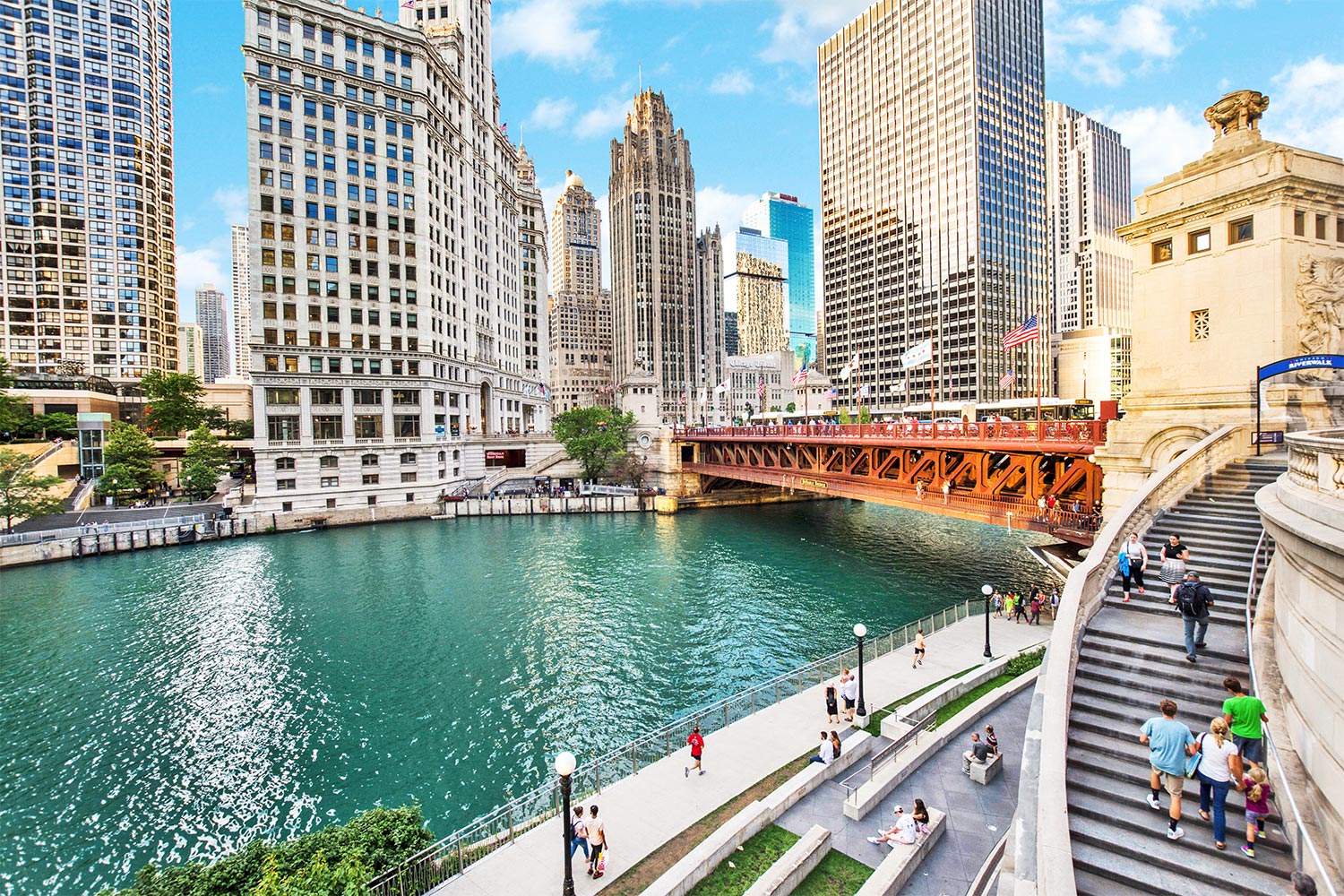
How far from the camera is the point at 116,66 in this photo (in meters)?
108

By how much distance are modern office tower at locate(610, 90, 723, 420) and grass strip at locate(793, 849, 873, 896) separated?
172 metres

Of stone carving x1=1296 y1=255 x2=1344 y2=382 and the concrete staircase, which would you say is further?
stone carving x1=1296 y1=255 x2=1344 y2=382

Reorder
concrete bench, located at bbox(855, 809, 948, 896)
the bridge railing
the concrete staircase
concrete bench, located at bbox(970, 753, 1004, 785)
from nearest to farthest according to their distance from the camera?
the concrete staircase, concrete bench, located at bbox(855, 809, 948, 896), concrete bench, located at bbox(970, 753, 1004, 785), the bridge railing

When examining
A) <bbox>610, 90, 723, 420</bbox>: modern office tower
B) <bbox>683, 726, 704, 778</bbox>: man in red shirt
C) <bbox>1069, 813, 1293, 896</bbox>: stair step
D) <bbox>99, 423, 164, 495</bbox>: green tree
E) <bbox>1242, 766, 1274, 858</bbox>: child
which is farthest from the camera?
<bbox>610, 90, 723, 420</bbox>: modern office tower

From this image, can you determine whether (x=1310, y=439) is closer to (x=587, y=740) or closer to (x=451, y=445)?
(x=587, y=740)

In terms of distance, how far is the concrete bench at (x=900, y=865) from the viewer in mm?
11156

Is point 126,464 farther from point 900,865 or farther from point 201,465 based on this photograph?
point 900,865

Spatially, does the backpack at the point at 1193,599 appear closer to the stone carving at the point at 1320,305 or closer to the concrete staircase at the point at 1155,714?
the concrete staircase at the point at 1155,714

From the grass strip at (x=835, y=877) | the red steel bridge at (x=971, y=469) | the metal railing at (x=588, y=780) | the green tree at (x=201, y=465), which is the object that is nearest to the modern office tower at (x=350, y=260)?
the green tree at (x=201, y=465)

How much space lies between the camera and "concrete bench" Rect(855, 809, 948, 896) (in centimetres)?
1116

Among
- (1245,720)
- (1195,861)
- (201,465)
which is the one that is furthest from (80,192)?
(1195,861)

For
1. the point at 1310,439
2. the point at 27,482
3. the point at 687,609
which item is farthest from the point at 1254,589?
the point at 27,482

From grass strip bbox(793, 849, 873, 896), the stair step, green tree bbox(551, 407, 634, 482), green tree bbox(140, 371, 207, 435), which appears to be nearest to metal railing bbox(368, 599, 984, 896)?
grass strip bbox(793, 849, 873, 896)

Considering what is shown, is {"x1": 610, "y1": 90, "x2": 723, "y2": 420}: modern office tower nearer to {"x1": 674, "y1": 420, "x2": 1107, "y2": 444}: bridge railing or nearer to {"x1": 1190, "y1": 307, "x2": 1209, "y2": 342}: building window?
{"x1": 674, "y1": 420, "x2": 1107, "y2": 444}: bridge railing
